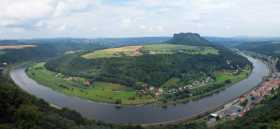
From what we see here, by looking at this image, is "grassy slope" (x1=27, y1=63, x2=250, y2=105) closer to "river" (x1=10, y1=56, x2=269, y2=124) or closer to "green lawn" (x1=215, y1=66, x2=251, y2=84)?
"green lawn" (x1=215, y1=66, x2=251, y2=84)

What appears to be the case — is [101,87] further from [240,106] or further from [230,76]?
[230,76]

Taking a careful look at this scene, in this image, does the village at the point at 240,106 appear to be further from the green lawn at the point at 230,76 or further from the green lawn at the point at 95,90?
the green lawn at the point at 95,90

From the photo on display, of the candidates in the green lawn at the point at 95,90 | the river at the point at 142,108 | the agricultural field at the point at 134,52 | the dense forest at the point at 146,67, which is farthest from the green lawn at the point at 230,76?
the green lawn at the point at 95,90

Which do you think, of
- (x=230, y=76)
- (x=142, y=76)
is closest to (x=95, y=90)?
(x=142, y=76)

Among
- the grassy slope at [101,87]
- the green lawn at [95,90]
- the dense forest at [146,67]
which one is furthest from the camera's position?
the dense forest at [146,67]

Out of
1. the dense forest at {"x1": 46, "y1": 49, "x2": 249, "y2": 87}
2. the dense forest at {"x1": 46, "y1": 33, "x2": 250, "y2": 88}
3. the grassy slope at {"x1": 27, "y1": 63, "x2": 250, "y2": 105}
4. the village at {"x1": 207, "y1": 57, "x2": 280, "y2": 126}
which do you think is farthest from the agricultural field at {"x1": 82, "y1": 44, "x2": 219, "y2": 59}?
the village at {"x1": 207, "y1": 57, "x2": 280, "y2": 126}

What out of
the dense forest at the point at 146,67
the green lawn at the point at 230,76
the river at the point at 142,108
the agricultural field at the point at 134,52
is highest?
the agricultural field at the point at 134,52

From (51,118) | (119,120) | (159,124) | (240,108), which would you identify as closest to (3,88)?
(51,118)

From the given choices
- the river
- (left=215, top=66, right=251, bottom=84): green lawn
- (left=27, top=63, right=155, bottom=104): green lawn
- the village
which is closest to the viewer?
the village
